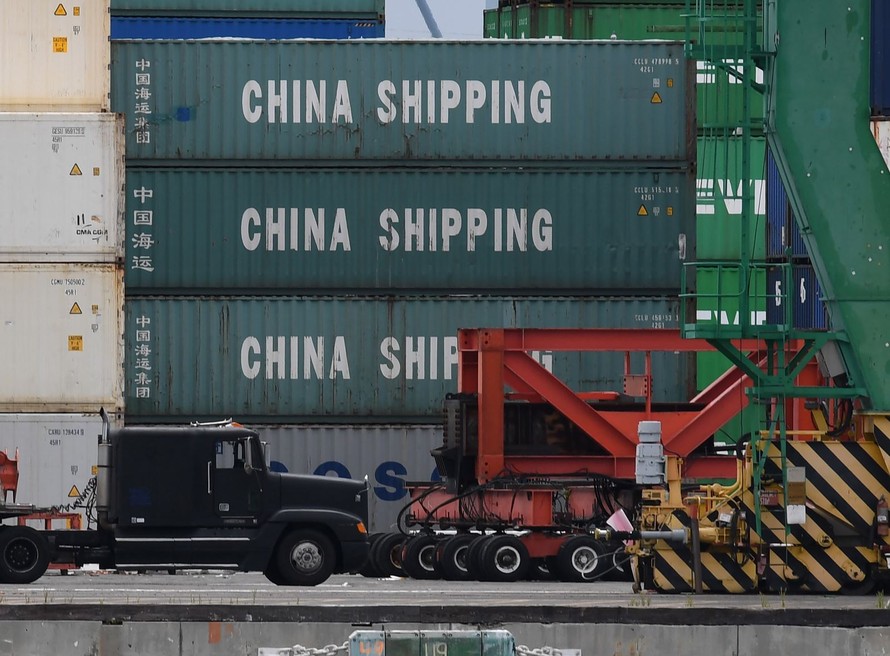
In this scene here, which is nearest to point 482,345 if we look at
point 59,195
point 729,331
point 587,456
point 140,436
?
point 587,456

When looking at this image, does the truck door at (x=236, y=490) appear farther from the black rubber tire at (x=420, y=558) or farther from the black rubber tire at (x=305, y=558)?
the black rubber tire at (x=420, y=558)

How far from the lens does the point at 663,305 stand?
27.5 metres

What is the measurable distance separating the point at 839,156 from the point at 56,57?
14.6m

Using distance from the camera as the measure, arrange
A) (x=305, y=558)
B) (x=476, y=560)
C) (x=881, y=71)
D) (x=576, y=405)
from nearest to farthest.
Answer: (x=305, y=558)
(x=476, y=560)
(x=881, y=71)
(x=576, y=405)

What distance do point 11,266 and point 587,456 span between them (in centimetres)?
982

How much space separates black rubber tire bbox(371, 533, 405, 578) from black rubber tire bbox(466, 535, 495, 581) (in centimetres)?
212

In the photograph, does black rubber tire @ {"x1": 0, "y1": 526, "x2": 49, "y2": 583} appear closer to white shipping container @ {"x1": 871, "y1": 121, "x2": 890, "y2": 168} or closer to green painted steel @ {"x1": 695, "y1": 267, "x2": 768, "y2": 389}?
green painted steel @ {"x1": 695, "y1": 267, "x2": 768, "y2": 389}

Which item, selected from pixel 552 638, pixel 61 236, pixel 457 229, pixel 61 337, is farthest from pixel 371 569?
pixel 552 638

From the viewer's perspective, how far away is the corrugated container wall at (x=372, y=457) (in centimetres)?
2670

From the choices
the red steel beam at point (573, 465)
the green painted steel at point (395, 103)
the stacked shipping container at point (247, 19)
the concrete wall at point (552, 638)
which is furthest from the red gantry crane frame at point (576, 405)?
the concrete wall at point (552, 638)

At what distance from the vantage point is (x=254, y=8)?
30.6m

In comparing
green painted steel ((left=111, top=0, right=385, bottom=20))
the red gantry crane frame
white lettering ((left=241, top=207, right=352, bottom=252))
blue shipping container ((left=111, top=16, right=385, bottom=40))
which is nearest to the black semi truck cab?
the red gantry crane frame

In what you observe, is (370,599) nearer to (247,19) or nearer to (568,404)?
(568,404)

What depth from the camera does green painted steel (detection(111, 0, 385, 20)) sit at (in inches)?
1189
